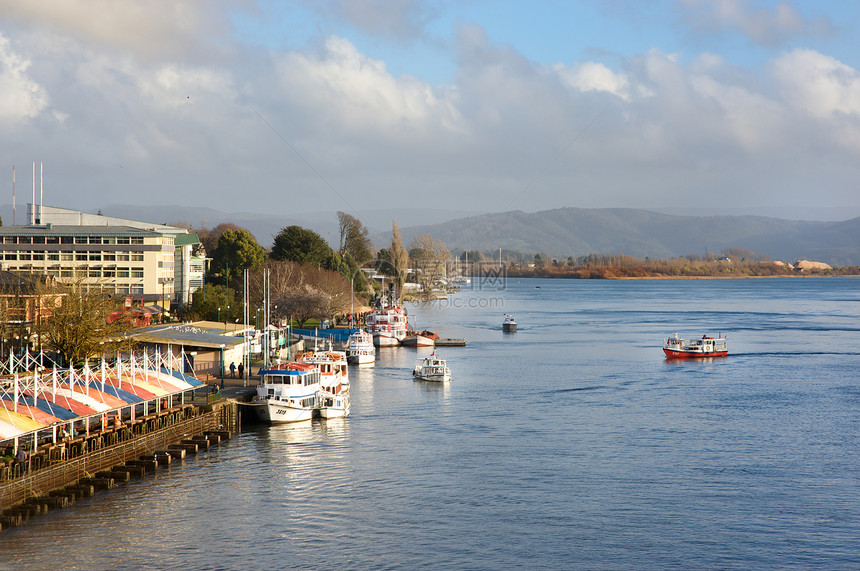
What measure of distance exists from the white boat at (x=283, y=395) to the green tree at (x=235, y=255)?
246 ft

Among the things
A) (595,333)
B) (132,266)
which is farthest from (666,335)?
(132,266)

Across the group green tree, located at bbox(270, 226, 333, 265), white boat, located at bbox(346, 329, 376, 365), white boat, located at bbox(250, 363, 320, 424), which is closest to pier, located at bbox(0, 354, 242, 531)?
white boat, located at bbox(250, 363, 320, 424)

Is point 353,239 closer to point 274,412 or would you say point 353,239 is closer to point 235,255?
point 235,255

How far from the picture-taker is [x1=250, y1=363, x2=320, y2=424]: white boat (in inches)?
1956

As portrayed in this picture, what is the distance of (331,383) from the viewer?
5569cm

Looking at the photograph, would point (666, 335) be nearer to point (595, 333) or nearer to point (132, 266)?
point (595, 333)

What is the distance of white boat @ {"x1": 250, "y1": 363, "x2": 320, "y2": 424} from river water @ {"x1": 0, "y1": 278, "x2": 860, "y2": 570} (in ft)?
3.91

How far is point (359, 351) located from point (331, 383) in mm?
26503

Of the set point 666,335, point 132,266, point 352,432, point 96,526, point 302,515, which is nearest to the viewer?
point 96,526

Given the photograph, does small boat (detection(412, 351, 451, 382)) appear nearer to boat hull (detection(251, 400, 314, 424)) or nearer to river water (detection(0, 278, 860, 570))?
river water (detection(0, 278, 860, 570))

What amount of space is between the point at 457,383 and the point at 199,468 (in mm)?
32966

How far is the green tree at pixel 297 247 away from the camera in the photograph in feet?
430

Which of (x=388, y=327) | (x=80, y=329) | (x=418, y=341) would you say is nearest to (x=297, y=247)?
(x=388, y=327)

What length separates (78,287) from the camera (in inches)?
2087
